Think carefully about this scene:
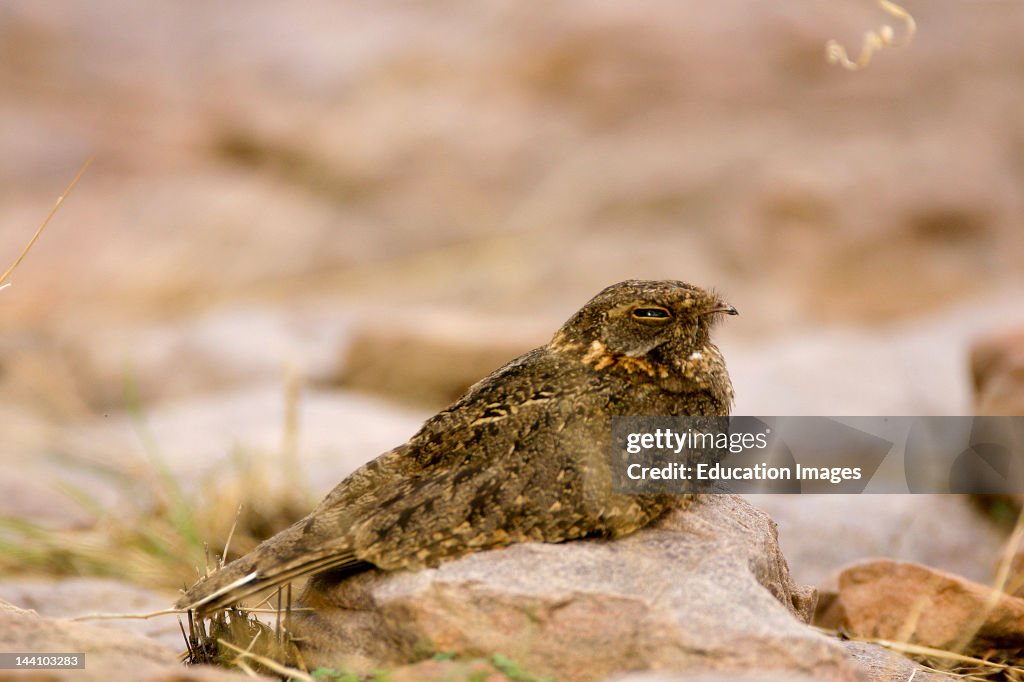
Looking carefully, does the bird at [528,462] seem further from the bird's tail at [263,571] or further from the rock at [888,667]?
the rock at [888,667]

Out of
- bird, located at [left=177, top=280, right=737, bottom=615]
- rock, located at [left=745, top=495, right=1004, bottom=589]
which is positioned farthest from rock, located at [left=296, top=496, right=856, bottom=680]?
rock, located at [left=745, top=495, right=1004, bottom=589]

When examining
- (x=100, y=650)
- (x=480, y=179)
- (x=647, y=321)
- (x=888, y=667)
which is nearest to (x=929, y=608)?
(x=888, y=667)

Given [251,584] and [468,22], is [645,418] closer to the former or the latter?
[251,584]

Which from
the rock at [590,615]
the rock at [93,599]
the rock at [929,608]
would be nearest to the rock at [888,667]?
the rock at [929,608]

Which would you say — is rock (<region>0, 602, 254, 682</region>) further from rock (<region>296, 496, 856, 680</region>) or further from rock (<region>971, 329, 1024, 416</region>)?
rock (<region>971, 329, 1024, 416</region>)

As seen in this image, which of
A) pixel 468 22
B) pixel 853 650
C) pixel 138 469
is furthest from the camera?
pixel 468 22

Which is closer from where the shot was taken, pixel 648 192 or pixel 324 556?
pixel 324 556

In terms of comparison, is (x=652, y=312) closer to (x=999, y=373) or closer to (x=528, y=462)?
(x=528, y=462)

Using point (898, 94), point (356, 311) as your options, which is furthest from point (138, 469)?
point (898, 94)
